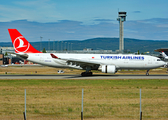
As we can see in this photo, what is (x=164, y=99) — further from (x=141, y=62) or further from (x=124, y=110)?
(x=141, y=62)

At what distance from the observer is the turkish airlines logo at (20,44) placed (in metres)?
41.9

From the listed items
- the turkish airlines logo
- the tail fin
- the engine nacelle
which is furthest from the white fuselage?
the engine nacelle

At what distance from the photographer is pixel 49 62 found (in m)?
41.3

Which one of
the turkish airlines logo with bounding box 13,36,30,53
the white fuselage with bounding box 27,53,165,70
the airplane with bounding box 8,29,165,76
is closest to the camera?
the airplane with bounding box 8,29,165,76

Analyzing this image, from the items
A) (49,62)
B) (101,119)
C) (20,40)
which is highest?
(20,40)

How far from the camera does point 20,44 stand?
42062mm

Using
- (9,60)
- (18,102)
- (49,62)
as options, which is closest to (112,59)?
(49,62)

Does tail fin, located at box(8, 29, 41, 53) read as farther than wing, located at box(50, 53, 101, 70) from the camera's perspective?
Yes

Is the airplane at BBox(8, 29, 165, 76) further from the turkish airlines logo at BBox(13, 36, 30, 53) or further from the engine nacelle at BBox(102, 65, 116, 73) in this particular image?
the engine nacelle at BBox(102, 65, 116, 73)

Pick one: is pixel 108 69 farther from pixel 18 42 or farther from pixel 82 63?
pixel 18 42

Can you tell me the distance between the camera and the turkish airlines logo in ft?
138

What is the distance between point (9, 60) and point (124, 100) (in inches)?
6026

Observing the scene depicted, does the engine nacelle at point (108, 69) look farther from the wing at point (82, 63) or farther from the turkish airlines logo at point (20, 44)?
the turkish airlines logo at point (20, 44)

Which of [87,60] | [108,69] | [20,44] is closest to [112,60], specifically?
[108,69]
